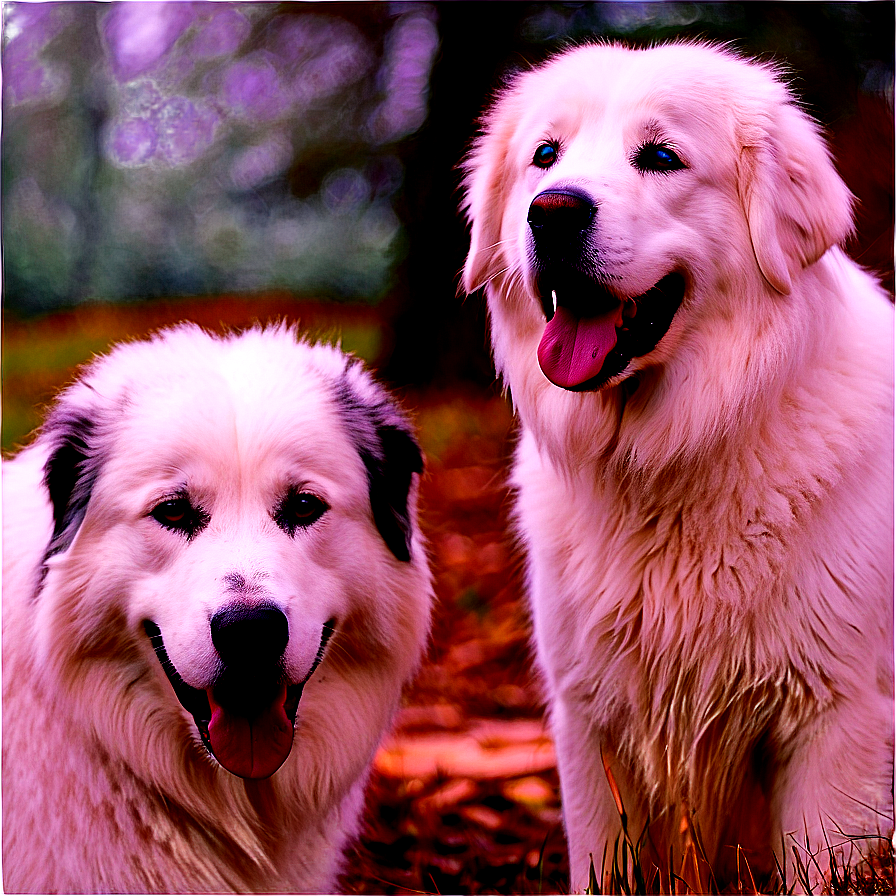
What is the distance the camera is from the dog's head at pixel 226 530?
2127mm

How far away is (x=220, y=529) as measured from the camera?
87.2 inches

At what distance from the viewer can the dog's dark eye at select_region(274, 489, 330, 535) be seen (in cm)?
228

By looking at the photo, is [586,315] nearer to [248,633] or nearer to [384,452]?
[384,452]

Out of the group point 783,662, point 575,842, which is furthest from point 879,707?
point 575,842

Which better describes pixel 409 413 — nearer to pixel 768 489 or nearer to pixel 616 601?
pixel 616 601

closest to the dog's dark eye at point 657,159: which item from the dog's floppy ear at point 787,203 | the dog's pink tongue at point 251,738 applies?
the dog's floppy ear at point 787,203

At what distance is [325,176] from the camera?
296cm

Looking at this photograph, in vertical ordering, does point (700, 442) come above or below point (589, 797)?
above

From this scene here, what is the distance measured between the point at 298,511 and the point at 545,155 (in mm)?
1075

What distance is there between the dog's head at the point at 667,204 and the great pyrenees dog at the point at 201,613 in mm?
619

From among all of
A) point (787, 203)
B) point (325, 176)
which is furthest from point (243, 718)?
point (787, 203)

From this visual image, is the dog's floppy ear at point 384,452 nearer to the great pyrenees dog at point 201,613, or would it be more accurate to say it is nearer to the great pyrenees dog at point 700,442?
the great pyrenees dog at point 201,613

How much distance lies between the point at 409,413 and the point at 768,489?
106cm

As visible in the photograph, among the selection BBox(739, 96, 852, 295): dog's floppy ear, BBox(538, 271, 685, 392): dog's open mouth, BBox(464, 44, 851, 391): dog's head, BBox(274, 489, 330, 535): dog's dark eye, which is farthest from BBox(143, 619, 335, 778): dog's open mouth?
BBox(739, 96, 852, 295): dog's floppy ear
